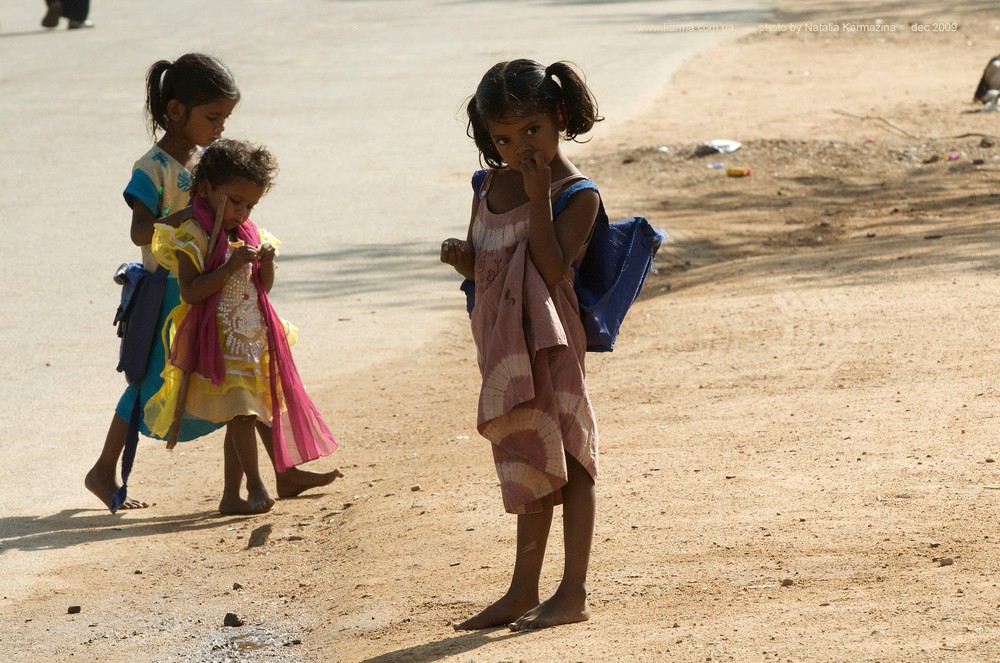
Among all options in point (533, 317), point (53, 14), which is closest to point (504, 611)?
point (533, 317)

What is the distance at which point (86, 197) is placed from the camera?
10.9m

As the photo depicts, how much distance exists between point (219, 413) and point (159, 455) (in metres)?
1.11

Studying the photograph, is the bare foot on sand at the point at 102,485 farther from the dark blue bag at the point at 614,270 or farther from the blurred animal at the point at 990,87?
the blurred animal at the point at 990,87

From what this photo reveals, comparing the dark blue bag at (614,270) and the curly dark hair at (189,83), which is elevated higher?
the curly dark hair at (189,83)

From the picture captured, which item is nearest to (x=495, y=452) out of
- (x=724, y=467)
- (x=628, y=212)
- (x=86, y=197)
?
(x=724, y=467)

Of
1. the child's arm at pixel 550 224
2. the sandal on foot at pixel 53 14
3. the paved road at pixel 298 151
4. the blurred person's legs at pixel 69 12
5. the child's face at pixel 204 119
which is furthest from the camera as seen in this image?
the sandal on foot at pixel 53 14

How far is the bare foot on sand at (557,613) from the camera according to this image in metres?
3.43

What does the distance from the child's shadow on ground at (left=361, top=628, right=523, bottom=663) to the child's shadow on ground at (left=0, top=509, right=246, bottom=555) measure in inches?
60.6

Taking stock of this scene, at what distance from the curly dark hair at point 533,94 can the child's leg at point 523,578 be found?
97cm

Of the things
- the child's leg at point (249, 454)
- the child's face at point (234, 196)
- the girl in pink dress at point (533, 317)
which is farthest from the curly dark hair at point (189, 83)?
the girl in pink dress at point (533, 317)

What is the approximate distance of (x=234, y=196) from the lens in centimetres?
464

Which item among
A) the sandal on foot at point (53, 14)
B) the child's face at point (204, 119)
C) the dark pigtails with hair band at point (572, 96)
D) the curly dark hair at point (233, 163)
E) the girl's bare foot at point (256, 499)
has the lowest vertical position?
the girl's bare foot at point (256, 499)

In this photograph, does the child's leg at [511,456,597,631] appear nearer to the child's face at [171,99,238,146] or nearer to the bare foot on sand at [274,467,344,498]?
the bare foot on sand at [274,467,344,498]

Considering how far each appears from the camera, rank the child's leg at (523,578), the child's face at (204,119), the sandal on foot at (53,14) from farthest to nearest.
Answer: the sandal on foot at (53,14) < the child's face at (204,119) < the child's leg at (523,578)
